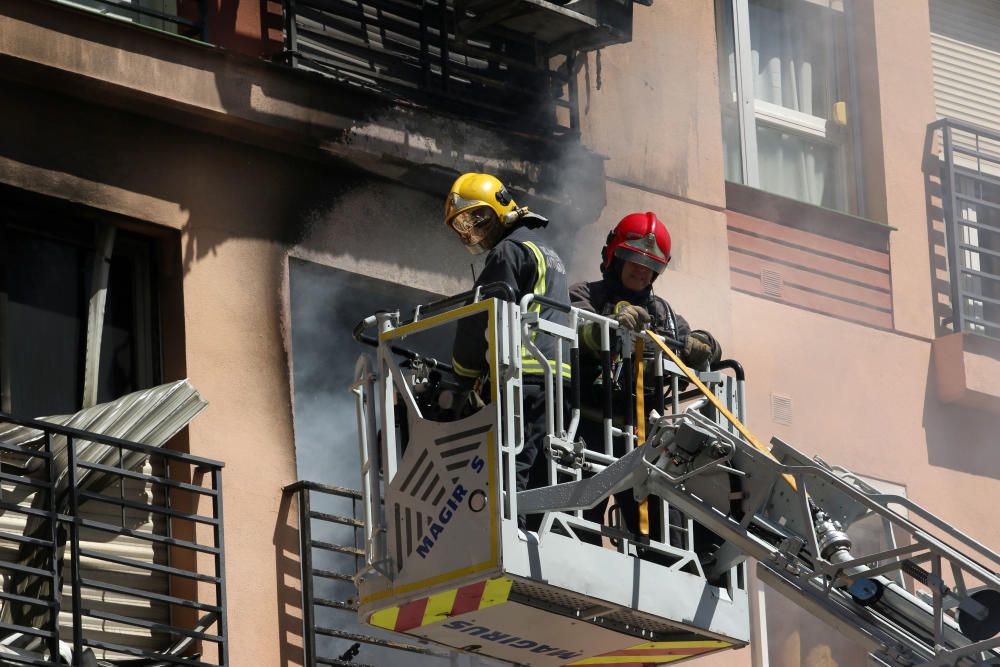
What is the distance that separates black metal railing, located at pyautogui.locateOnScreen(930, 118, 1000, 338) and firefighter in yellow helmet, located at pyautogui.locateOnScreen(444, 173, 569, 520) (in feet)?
21.1

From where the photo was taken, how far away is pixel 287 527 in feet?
44.5

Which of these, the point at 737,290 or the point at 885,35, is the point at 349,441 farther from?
the point at 885,35

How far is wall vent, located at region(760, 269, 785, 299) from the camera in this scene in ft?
55.7

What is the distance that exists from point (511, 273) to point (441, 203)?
124 inches

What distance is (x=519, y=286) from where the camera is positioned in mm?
12039

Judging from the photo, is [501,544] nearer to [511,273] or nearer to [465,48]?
[511,273]

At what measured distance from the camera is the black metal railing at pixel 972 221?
18.0 metres

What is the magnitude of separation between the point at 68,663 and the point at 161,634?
3.78 feet

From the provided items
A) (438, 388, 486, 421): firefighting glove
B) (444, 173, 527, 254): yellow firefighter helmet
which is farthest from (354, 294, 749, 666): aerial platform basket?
(444, 173, 527, 254): yellow firefighter helmet

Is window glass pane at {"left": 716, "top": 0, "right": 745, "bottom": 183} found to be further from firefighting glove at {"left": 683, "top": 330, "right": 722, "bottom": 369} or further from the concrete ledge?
firefighting glove at {"left": 683, "top": 330, "right": 722, "bottom": 369}

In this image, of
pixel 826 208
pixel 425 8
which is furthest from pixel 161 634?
pixel 826 208

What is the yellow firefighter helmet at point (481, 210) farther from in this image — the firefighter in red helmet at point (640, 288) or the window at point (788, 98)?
the window at point (788, 98)

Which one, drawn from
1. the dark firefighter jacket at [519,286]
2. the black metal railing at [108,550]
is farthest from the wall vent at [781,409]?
the black metal railing at [108,550]

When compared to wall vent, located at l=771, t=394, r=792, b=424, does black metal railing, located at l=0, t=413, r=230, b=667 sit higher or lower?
lower
